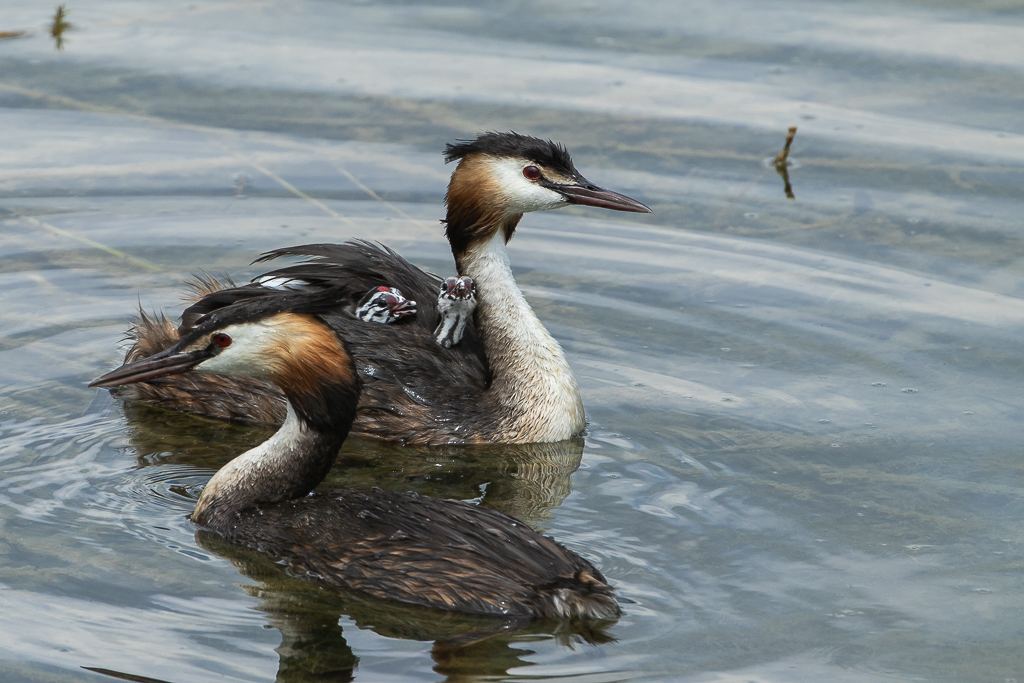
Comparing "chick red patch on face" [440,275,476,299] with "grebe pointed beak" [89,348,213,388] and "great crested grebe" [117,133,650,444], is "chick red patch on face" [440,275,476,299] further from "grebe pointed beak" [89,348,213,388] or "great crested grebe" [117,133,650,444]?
"grebe pointed beak" [89,348,213,388]

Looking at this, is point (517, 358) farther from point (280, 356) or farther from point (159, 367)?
point (159, 367)

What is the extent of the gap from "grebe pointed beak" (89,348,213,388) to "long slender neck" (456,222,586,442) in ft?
5.85

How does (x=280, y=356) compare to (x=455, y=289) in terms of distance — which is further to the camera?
(x=455, y=289)

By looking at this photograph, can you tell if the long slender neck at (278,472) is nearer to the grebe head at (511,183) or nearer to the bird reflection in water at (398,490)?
the bird reflection in water at (398,490)

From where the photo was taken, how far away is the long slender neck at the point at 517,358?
7.09 m

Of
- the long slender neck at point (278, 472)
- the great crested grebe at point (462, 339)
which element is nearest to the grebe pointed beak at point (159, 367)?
the long slender neck at point (278, 472)

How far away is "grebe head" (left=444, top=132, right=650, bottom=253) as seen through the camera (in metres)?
7.21

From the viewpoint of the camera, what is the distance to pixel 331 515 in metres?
5.70

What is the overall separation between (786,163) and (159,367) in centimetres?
556

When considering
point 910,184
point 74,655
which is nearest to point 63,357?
point 74,655

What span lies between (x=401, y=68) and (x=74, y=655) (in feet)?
23.3

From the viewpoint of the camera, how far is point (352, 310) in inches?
285

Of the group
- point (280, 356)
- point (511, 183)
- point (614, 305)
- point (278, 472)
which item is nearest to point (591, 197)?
point (511, 183)

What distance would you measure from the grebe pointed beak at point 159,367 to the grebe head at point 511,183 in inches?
73.9
